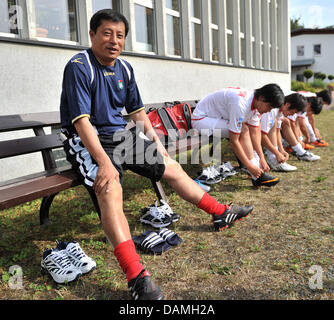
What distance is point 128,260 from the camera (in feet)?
6.43

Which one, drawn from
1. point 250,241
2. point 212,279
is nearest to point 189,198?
point 250,241

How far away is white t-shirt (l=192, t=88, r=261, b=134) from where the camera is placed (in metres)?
3.73

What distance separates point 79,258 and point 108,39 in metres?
1.49

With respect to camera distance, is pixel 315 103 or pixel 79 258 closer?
pixel 79 258

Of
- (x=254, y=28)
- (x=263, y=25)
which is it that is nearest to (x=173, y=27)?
(x=254, y=28)

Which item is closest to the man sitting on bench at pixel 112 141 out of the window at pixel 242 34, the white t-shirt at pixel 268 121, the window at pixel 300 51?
the white t-shirt at pixel 268 121

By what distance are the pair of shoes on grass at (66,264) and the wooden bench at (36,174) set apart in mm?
368

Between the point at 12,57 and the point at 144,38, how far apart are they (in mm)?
3853

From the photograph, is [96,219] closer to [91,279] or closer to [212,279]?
[91,279]

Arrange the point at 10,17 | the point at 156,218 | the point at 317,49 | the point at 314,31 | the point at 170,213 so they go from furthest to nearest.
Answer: the point at 317,49
the point at 314,31
the point at 10,17
the point at 170,213
the point at 156,218

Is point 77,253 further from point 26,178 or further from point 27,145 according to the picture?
point 27,145

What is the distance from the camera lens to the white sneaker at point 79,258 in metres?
2.23

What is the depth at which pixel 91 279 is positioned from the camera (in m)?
2.20

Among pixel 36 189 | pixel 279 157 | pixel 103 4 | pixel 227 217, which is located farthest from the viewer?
pixel 103 4
